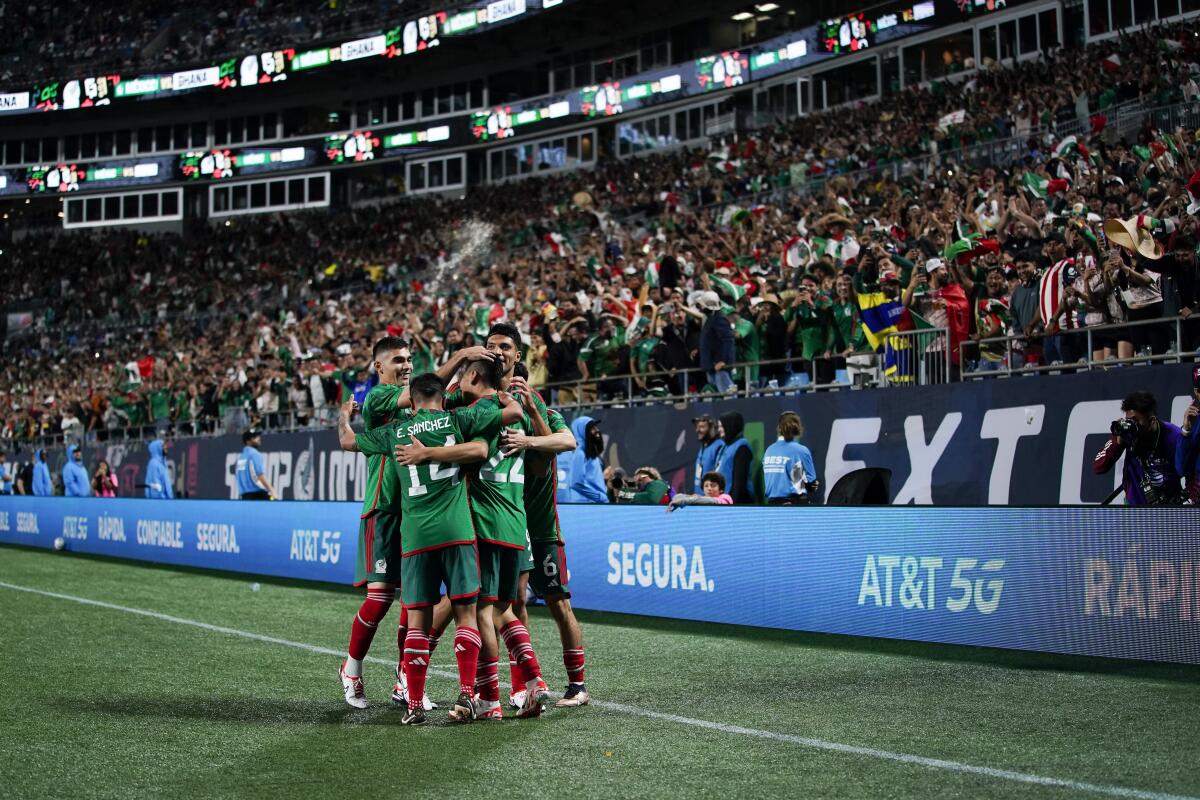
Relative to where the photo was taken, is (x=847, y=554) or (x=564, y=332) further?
(x=564, y=332)

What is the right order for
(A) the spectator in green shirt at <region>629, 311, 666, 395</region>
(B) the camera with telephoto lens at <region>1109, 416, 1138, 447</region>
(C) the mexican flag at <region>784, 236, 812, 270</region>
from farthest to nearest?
(C) the mexican flag at <region>784, 236, 812, 270</region>
(A) the spectator in green shirt at <region>629, 311, 666, 395</region>
(B) the camera with telephoto lens at <region>1109, 416, 1138, 447</region>

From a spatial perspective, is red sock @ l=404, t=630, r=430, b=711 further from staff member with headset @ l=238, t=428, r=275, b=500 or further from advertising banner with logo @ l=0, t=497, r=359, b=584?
staff member with headset @ l=238, t=428, r=275, b=500

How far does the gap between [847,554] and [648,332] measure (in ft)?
27.3

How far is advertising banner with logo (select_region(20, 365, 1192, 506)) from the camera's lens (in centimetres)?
1280

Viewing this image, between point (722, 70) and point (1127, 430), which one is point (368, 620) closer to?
point (1127, 430)

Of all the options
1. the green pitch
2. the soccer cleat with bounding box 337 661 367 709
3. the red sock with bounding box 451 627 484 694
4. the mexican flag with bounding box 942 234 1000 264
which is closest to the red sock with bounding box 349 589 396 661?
the soccer cleat with bounding box 337 661 367 709

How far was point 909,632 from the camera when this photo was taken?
10.2m

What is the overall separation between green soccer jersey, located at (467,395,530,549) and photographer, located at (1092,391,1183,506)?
18.3ft

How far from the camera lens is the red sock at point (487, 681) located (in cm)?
715

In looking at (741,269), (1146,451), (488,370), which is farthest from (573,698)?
(741,269)

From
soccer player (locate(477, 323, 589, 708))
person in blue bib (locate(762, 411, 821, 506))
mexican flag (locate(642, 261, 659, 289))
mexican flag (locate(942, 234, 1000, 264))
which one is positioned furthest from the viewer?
mexican flag (locate(642, 261, 659, 289))

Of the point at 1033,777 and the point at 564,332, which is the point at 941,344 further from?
the point at 1033,777

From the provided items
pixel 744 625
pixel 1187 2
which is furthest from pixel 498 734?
pixel 1187 2

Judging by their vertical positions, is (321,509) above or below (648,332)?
below
